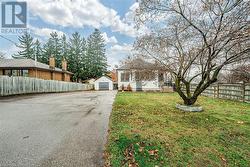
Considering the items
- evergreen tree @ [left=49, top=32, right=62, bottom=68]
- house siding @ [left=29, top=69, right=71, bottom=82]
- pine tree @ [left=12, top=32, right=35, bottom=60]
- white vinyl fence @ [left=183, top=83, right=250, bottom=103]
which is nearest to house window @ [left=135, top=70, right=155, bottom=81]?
white vinyl fence @ [left=183, top=83, right=250, bottom=103]

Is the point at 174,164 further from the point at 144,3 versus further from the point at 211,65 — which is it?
the point at 144,3

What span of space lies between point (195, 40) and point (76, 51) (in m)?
43.5

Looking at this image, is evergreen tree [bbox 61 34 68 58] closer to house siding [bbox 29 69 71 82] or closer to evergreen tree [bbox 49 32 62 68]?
evergreen tree [bbox 49 32 62 68]

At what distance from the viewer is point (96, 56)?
157 feet

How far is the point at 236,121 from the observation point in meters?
6.63

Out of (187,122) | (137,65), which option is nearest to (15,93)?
(137,65)

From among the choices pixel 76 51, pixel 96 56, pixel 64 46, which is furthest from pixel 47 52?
pixel 96 56

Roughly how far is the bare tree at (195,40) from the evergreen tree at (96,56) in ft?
124

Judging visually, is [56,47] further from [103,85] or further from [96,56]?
[103,85]

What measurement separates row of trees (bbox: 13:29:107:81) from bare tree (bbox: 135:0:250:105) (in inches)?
1519

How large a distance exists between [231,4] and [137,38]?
453 cm

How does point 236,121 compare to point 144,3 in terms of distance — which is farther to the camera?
point 144,3

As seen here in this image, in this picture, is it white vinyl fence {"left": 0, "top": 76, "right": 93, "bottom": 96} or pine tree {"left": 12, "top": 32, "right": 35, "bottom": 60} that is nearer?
white vinyl fence {"left": 0, "top": 76, "right": 93, "bottom": 96}

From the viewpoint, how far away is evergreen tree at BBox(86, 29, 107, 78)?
155 feet
